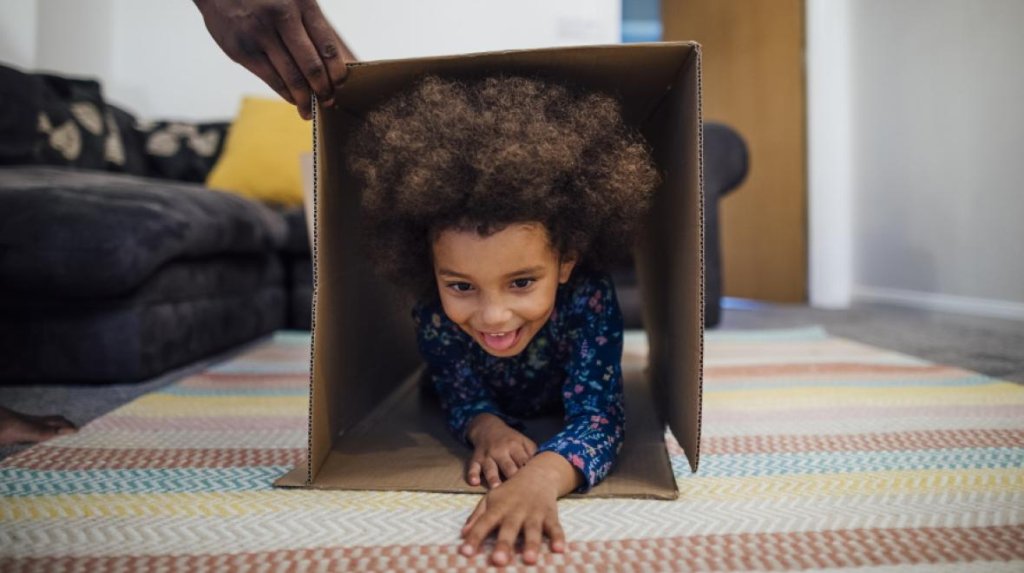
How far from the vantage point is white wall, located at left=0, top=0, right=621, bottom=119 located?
2838mm

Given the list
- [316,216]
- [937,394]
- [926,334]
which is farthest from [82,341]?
[926,334]

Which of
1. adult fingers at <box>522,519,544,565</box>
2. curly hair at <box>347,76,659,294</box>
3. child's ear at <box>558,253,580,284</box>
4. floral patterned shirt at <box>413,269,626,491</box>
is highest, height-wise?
curly hair at <box>347,76,659,294</box>

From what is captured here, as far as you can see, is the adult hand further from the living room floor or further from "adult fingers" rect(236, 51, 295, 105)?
the living room floor

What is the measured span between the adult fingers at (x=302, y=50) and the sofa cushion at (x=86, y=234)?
779 mm

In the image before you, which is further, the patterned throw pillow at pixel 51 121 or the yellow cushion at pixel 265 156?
the yellow cushion at pixel 265 156

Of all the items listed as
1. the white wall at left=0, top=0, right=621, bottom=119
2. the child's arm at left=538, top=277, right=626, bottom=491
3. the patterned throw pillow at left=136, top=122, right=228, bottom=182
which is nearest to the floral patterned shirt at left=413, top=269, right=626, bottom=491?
the child's arm at left=538, top=277, right=626, bottom=491

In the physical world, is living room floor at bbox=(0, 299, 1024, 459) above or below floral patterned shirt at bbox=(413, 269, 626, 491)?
below

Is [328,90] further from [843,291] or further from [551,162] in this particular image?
[843,291]

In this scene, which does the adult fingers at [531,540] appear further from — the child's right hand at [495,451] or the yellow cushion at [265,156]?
the yellow cushion at [265,156]

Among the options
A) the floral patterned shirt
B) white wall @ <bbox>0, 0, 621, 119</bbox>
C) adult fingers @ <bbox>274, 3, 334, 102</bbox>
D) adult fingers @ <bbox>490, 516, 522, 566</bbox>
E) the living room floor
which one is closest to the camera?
adult fingers @ <bbox>490, 516, 522, 566</bbox>

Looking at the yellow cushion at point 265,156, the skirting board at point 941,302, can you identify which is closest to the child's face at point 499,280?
the yellow cushion at point 265,156

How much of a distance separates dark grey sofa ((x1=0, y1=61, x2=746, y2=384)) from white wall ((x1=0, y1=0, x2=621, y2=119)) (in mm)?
861

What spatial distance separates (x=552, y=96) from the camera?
2.63 feet

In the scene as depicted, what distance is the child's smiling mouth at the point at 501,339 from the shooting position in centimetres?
80
